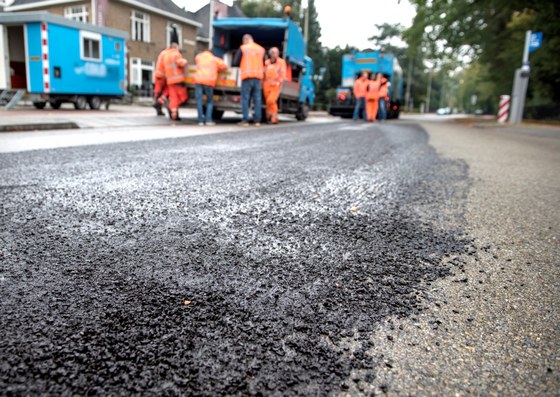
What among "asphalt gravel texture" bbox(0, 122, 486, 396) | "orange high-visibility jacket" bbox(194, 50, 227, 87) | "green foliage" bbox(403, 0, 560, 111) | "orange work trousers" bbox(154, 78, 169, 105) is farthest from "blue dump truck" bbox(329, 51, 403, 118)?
"asphalt gravel texture" bbox(0, 122, 486, 396)

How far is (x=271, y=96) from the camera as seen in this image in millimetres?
Result: 13133

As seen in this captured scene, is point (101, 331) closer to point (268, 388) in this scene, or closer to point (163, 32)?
point (268, 388)

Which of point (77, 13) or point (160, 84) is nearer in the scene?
point (160, 84)

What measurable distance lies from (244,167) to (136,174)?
1.15 metres

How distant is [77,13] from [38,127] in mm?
19992

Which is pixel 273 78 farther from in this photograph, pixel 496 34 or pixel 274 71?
pixel 496 34

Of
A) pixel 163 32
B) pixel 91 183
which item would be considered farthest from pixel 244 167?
pixel 163 32

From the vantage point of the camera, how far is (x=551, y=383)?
4.12 ft

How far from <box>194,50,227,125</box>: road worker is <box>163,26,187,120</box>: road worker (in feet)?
1.63

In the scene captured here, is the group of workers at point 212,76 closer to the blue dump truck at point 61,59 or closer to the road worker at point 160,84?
the road worker at point 160,84

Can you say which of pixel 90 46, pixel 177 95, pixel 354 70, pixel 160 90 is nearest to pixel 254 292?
pixel 177 95

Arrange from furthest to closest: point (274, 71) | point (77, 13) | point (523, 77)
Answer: point (77, 13), point (523, 77), point (274, 71)

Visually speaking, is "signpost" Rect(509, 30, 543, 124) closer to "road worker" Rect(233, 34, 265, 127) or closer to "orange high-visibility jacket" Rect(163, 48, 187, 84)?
"road worker" Rect(233, 34, 265, 127)

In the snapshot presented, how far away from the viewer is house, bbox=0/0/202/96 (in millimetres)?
23422
